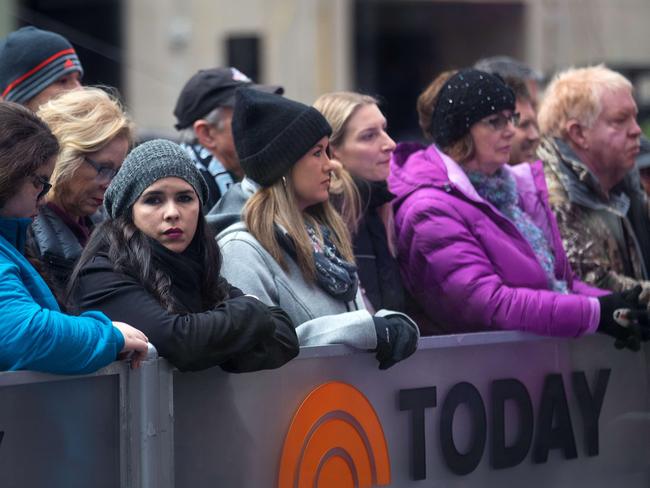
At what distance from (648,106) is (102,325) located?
40.2 feet

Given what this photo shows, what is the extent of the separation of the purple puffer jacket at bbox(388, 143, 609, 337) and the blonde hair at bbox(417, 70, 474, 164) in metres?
0.07

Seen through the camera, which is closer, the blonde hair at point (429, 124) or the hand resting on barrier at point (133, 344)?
the hand resting on barrier at point (133, 344)

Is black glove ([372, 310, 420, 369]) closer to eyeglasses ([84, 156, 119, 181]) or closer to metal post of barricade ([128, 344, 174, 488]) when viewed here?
metal post of barricade ([128, 344, 174, 488])

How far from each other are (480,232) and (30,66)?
185cm

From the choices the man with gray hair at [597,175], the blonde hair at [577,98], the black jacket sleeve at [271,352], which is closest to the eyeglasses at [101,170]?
the black jacket sleeve at [271,352]

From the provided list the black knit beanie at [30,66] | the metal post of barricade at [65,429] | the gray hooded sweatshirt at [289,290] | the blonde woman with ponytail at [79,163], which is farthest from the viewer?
the black knit beanie at [30,66]

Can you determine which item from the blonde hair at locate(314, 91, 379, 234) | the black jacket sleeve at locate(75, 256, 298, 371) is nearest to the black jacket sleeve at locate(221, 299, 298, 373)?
the black jacket sleeve at locate(75, 256, 298, 371)

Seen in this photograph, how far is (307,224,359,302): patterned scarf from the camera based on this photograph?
13.3ft

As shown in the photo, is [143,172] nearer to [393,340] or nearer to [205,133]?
[393,340]

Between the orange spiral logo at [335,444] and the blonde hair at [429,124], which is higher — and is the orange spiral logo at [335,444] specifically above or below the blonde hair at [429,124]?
below

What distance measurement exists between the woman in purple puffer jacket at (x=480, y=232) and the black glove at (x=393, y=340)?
2.03ft

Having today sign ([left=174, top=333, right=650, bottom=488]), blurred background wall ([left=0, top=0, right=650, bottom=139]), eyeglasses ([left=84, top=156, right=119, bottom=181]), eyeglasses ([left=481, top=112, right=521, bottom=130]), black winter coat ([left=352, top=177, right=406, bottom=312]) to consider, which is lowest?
blurred background wall ([left=0, top=0, right=650, bottom=139])

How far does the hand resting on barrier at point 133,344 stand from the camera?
3.17 meters

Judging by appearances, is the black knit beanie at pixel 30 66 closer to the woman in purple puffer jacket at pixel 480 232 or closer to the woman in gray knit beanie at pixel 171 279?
the woman in gray knit beanie at pixel 171 279
